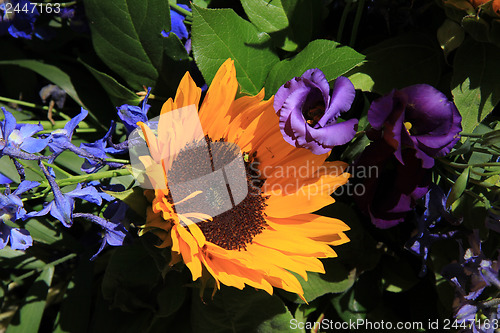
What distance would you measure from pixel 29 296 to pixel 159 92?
431 millimetres

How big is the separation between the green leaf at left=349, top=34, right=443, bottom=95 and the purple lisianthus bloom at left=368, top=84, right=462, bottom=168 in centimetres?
12

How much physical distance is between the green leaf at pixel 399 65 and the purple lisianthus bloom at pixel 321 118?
12 cm

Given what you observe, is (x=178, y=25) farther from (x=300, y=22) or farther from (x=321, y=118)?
(x=321, y=118)

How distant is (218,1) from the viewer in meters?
Result: 0.73

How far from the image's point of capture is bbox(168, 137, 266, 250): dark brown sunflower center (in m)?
0.60

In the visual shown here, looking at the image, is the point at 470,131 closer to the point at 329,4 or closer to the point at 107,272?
the point at 329,4

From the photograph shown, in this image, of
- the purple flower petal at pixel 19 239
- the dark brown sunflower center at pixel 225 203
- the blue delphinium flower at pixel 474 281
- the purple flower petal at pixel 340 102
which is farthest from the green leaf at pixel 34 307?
the blue delphinium flower at pixel 474 281

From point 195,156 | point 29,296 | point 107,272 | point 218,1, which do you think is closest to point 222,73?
point 195,156

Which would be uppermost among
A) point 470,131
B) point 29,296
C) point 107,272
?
point 470,131

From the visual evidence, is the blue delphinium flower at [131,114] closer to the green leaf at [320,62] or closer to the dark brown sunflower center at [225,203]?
the dark brown sunflower center at [225,203]

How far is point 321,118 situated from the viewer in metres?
0.51

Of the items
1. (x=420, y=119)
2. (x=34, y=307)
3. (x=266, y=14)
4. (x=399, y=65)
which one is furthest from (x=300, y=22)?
(x=34, y=307)

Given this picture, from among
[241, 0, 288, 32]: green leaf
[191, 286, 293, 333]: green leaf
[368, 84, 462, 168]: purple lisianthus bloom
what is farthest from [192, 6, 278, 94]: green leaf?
[191, 286, 293, 333]: green leaf

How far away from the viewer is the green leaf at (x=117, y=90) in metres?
0.66
